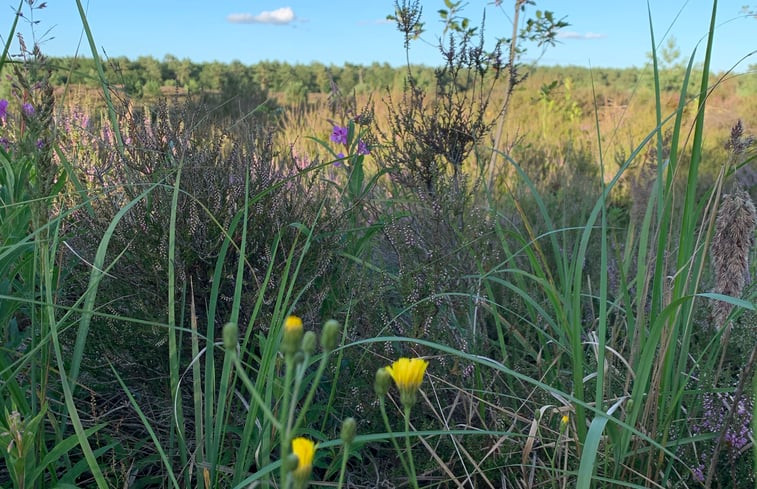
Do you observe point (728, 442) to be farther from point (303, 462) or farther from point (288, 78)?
point (288, 78)

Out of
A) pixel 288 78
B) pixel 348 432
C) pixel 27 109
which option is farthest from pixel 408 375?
pixel 288 78

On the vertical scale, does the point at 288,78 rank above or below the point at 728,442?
above

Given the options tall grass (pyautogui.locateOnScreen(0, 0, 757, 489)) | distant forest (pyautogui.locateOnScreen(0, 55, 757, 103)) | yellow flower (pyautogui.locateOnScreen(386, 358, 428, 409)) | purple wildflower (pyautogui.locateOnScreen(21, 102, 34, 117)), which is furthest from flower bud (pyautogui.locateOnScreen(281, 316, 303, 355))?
distant forest (pyautogui.locateOnScreen(0, 55, 757, 103))

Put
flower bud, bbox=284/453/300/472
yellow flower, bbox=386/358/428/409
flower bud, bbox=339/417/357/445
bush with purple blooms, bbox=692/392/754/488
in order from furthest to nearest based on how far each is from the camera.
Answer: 1. bush with purple blooms, bbox=692/392/754/488
2. yellow flower, bbox=386/358/428/409
3. flower bud, bbox=339/417/357/445
4. flower bud, bbox=284/453/300/472

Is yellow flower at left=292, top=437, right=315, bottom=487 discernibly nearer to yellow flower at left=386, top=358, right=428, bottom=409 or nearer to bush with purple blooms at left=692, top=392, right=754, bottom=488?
yellow flower at left=386, top=358, right=428, bottom=409

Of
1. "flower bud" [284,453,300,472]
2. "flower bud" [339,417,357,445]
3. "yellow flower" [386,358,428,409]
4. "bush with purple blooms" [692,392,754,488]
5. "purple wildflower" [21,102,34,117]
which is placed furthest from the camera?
"bush with purple blooms" [692,392,754,488]

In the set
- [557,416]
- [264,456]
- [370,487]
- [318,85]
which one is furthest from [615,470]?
[318,85]

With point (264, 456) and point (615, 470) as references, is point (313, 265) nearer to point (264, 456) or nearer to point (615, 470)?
point (264, 456)

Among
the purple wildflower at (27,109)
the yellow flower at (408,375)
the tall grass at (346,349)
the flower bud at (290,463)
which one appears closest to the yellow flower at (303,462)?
the flower bud at (290,463)

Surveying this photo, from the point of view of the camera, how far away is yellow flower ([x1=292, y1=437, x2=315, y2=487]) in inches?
22.9

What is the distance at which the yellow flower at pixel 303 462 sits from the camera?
582mm

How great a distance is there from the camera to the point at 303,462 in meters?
0.63

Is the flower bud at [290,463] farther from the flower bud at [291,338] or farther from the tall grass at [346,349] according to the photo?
the tall grass at [346,349]

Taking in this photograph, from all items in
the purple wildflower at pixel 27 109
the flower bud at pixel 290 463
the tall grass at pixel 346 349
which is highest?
the purple wildflower at pixel 27 109
